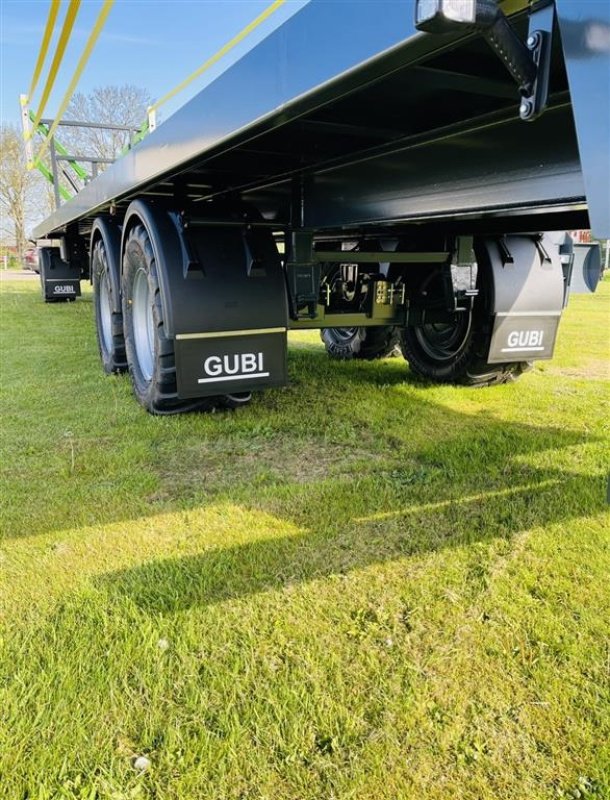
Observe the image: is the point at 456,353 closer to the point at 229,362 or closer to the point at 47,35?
the point at 229,362

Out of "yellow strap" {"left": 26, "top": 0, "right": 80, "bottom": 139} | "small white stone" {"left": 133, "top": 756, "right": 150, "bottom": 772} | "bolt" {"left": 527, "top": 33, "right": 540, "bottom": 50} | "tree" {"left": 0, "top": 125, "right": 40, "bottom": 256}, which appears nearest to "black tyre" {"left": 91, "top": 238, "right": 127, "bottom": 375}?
"yellow strap" {"left": 26, "top": 0, "right": 80, "bottom": 139}

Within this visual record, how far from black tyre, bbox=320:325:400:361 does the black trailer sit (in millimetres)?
20

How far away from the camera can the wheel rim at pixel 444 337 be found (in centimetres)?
454

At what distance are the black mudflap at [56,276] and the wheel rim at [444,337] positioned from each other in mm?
9066

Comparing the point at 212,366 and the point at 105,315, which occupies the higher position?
the point at 105,315

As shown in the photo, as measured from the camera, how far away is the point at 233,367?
344 cm

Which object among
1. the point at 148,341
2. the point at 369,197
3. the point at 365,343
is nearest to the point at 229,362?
the point at 369,197

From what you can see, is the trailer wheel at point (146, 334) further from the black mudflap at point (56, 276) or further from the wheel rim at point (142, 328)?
the black mudflap at point (56, 276)

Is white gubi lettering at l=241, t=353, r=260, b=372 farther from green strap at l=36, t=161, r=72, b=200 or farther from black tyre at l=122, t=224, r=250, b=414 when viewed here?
green strap at l=36, t=161, r=72, b=200

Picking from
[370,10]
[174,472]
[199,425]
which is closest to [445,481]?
[174,472]

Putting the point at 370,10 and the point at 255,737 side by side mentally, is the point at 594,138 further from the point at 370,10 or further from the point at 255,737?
the point at 255,737

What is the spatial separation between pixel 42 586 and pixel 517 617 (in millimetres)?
1569

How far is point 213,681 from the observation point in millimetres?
1728

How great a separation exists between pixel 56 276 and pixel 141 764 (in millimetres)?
12204
